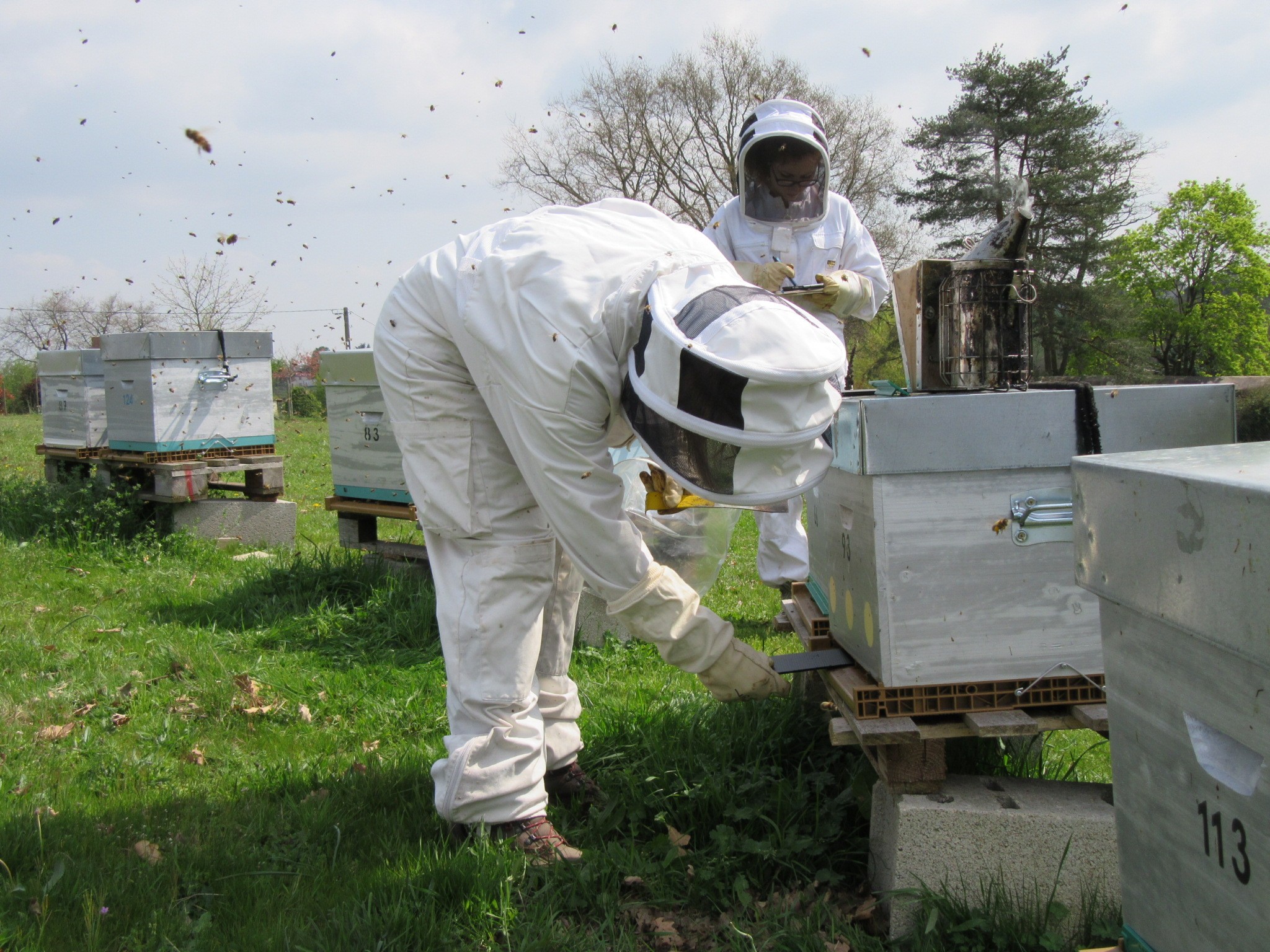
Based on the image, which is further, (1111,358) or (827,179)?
(1111,358)

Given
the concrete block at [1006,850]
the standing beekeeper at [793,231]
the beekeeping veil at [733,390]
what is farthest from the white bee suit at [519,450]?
the standing beekeeper at [793,231]

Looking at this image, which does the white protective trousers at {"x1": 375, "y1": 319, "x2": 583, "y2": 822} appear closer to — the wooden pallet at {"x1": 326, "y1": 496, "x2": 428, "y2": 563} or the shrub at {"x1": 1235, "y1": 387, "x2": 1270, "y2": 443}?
the wooden pallet at {"x1": 326, "y1": 496, "x2": 428, "y2": 563}

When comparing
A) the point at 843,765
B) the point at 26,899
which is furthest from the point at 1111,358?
the point at 26,899

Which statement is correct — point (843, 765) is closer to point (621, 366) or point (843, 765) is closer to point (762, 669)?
point (762, 669)

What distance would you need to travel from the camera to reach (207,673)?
4258mm

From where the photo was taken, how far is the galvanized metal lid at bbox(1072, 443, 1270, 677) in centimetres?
95

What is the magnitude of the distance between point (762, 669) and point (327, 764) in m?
1.64

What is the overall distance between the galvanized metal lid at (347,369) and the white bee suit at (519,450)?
2.82 metres

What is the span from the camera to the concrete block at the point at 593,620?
450cm

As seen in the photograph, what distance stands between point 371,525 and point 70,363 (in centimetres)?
447

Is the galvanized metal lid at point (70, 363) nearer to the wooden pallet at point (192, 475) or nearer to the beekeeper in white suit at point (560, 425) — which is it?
the wooden pallet at point (192, 475)

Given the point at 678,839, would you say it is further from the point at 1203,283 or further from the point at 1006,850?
the point at 1203,283

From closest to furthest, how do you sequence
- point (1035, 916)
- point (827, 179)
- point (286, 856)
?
point (1035, 916), point (286, 856), point (827, 179)

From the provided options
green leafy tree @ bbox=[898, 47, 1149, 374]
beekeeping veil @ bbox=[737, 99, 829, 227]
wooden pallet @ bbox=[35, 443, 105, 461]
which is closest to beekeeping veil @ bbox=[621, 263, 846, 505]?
beekeeping veil @ bbox=[737, 99, 829, 227]
